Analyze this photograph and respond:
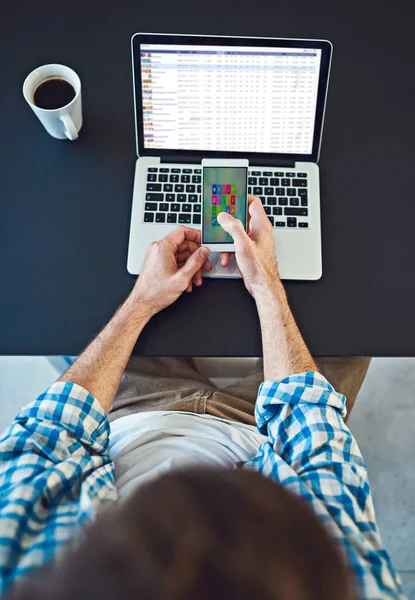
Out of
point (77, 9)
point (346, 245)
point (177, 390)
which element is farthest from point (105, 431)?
point (77, 9)

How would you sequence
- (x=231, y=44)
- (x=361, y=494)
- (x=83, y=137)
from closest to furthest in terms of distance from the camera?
1. (x=361, y=494)
2. (x=231, y=44)
3. (x=83, y=137)

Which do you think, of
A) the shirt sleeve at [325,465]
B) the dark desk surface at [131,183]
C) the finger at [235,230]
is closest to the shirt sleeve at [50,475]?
the dark desk surface at [131,183]

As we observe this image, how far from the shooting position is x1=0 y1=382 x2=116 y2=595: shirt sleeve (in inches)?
29.0

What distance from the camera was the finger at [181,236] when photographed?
3.26 feet

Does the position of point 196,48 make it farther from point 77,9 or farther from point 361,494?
point 361,494

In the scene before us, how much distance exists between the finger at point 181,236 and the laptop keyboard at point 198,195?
3 centimetres

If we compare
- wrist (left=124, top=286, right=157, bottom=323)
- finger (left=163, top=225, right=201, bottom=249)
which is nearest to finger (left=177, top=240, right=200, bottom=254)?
finger (left=163, top=225, right=201, bottom=249)

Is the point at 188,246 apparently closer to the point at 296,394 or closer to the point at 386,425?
the point at 296,394

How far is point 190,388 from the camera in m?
1.18

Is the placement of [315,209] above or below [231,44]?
below

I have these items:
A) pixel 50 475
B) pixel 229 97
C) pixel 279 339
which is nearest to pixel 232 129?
pixel 229 97

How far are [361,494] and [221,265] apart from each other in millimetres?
434

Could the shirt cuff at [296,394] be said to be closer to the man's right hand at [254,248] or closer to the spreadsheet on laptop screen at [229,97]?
the man's right hand at [254,248]

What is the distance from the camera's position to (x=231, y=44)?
974 millimetres
